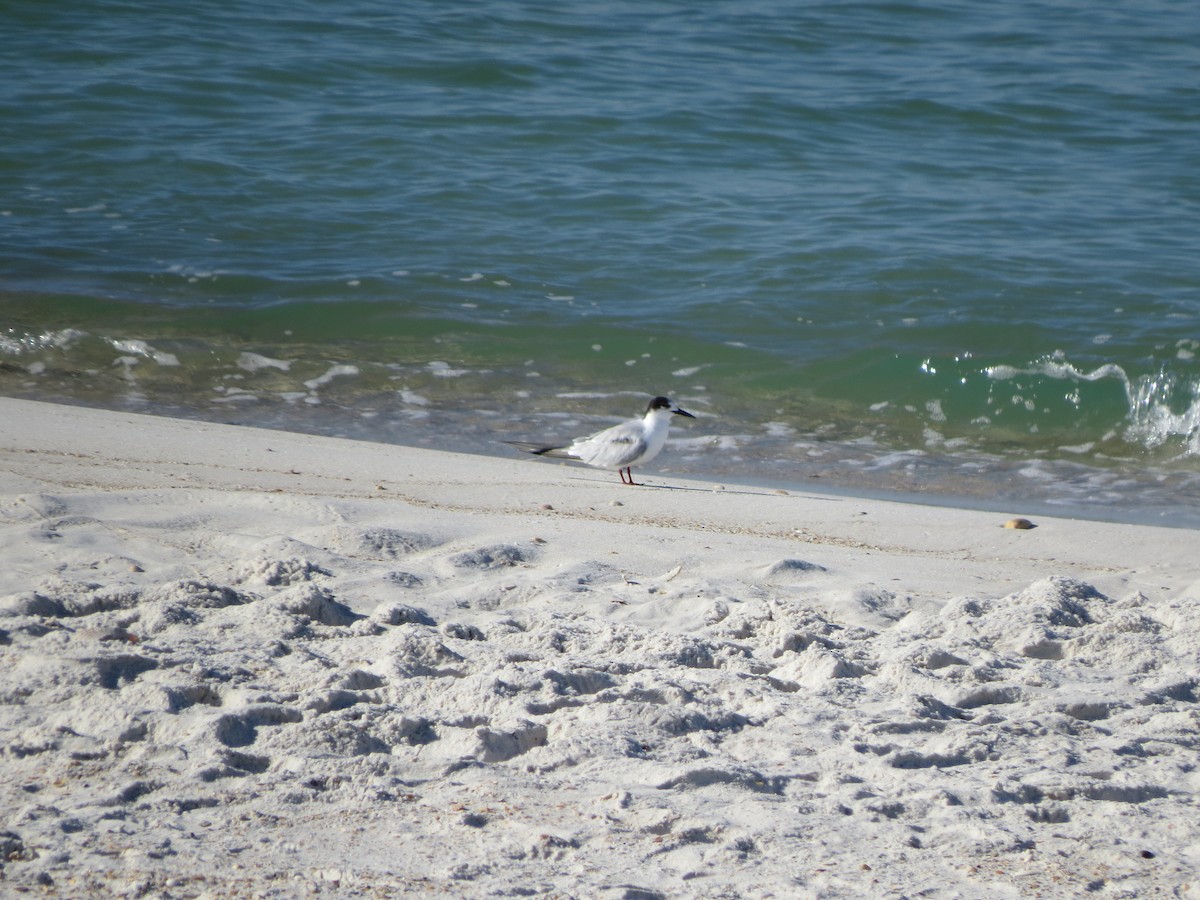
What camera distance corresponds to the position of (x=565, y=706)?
8.99 feet

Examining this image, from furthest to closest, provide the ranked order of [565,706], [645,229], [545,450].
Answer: [645,229]
[545,450]
[565,706]

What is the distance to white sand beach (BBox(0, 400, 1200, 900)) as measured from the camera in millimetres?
2166

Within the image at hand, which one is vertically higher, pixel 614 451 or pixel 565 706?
pixel 565 706

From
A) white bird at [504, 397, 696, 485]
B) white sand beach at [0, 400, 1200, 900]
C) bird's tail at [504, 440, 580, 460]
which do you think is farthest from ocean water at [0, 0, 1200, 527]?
white sand beach at [0, 400, 1200, 900]

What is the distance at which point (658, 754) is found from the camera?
101 inches

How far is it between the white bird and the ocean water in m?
0.41

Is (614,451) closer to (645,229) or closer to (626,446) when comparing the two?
(626,446)

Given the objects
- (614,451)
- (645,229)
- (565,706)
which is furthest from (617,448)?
(645,229)

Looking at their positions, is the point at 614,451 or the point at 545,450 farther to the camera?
the point at 545,450

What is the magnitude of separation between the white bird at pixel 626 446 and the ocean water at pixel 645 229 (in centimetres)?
41

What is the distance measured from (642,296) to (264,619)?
613 centimetres

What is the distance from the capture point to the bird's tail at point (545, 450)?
581 cm

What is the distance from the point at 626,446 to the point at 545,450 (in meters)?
0.41

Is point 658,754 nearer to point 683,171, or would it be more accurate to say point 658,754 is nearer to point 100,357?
point 100,357
